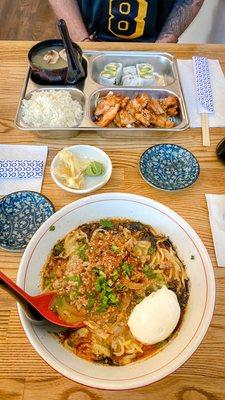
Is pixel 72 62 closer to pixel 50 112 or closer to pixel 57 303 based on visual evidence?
pixel 50 112

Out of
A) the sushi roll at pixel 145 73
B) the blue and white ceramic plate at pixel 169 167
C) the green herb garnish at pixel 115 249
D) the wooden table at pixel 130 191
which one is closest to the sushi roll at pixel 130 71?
the sushi roll at pixel 145 73

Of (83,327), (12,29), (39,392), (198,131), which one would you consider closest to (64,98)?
(198,131)

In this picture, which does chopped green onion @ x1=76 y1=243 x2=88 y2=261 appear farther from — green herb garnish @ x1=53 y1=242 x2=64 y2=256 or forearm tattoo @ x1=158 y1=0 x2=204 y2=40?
forearm tattoo @ x1=158 y1=0 x2=204 y2=40

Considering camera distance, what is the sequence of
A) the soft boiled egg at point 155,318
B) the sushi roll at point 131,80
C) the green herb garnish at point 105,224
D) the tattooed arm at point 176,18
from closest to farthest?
1. the soft boiled egg at point 155,318
2. the green herb garnish at point 105,224
3. the sushi roll at point 131,80
4. the tattooed arm at point 176,18

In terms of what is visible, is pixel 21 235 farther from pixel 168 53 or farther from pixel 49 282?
pixel 168 53

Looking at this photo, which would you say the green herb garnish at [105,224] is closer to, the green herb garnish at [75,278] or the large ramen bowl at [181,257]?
the large ramen bowl at [181,257]

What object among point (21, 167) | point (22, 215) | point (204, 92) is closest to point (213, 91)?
point (204, 92)

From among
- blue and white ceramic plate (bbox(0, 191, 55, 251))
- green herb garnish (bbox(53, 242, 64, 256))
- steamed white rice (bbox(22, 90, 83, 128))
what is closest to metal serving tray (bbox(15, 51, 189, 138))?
steamed white rice (bbox(22, 90, 83, 128))
